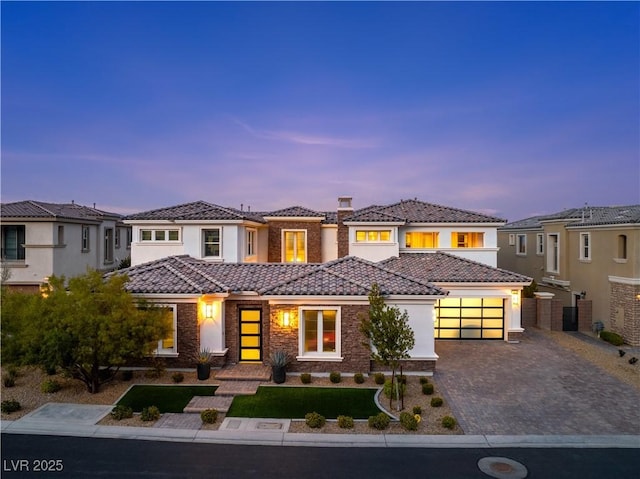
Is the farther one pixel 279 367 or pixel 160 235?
pixel 160 235

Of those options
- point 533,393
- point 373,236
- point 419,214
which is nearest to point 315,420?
point 533,393

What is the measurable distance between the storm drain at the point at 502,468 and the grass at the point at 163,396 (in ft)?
29.6

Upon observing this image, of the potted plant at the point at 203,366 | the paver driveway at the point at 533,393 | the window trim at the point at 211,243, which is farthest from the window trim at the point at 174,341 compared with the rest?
the paver driveway at the point at 533,393

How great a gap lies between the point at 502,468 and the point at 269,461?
226 inches

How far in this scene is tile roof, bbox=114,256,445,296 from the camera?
598 inches

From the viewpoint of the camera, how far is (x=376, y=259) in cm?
2502

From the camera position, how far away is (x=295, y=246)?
28281mm

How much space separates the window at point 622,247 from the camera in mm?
21391

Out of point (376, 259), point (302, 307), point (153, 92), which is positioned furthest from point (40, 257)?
point (376, 259)

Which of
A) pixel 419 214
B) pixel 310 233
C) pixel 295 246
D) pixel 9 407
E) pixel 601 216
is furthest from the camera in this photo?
pixel 295 246

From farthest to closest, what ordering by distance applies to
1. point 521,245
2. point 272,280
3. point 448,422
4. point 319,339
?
point 521,245 < point 272,280 < point 319,339 < point 448,422

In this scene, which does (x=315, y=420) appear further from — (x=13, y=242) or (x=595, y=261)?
(x=13, y=242)

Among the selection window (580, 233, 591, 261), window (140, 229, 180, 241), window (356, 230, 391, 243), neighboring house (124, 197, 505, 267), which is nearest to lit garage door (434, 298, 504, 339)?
neighboring house (124, 197, 505, 267)

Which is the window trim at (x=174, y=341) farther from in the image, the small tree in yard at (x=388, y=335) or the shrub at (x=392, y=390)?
the shrub at (x=392, y=390)
